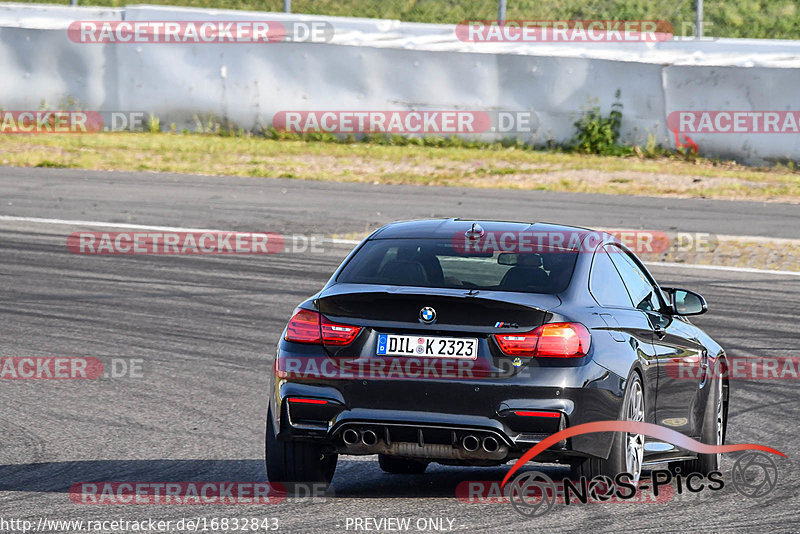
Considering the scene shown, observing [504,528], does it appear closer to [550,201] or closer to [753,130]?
[550,201]

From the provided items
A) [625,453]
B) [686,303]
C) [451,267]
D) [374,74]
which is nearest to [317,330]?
[451,267]

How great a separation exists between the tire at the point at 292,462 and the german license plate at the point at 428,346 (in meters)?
0.70

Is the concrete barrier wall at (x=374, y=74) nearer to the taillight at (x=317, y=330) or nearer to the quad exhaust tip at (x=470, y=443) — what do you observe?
the taillight at (x=317, y=330)

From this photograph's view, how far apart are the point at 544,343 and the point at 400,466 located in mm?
1624

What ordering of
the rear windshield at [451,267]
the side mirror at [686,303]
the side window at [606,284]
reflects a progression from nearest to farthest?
1. the rear windshield at [451,267]
2. the side window at [606,284]
3. the side mirror at [686,303]

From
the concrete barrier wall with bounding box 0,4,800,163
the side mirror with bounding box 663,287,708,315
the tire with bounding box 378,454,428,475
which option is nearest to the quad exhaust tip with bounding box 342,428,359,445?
the tire with bounding box 378,454,428,475

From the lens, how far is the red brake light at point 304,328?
6.12m

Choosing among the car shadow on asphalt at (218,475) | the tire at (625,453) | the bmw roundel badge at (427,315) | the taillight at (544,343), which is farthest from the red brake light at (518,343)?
the car shadow on asphalt at (218,475)

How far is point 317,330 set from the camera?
6113 mm

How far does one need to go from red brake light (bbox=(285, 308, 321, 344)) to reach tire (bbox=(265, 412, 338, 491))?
0.45 meters

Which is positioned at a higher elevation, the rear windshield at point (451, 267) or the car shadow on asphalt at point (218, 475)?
the rear windshield at point (451, 267)

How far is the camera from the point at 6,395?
892cm

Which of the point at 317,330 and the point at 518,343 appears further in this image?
the point at 317,330

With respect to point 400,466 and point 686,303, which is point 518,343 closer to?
point 400,466
